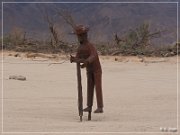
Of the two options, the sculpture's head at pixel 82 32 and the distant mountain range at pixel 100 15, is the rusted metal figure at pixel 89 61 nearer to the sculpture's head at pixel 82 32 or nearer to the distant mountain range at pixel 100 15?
the sculpture's head at pixel 82 32

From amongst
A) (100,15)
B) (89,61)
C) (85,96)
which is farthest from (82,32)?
(100,15)

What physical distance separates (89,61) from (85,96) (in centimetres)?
295

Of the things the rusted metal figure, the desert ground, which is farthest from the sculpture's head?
the desert ground

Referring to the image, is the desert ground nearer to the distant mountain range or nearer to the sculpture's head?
the sculpture's head

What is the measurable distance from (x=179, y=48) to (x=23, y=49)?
503 centimetres

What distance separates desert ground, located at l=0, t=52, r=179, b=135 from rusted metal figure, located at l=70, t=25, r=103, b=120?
35cm

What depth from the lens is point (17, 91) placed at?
37.6 ft

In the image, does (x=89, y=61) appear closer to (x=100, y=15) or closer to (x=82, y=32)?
(x=82, y=32)

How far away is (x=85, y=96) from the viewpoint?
11.5 meters

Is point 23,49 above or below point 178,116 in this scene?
above

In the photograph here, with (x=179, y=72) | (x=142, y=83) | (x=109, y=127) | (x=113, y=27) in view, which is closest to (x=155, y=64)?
(x=179, y=72)

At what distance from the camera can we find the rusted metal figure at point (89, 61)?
340 inches

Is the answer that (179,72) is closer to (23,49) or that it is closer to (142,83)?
(142,83)

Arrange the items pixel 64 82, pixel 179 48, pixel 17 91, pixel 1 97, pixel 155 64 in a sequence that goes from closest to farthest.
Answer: pixel 1 97, pixel 17 91, pixel 64 82, pixel 155 64, pixel 179 48
